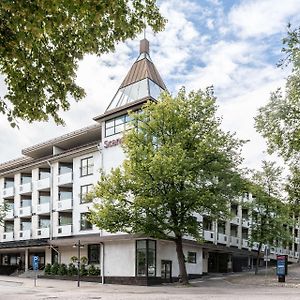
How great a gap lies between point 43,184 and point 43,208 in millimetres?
2320

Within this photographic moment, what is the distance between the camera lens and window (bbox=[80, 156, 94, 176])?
124 ft

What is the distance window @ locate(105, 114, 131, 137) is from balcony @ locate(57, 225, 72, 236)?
911cm

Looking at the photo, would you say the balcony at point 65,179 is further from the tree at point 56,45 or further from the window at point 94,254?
the tree at point 56,45

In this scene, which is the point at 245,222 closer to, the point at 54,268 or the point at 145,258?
the point at 145,258

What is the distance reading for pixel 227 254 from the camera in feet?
159

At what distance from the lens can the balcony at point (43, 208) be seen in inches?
1625

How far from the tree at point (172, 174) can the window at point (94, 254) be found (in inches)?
255

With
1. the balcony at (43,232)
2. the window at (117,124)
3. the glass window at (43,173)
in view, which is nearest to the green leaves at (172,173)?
the window at (117,124)

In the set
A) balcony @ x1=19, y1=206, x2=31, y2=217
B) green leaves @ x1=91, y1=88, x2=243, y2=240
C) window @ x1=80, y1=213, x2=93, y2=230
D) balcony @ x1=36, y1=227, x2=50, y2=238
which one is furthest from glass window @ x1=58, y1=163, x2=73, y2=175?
green leaves @ x1=91, y1=88, x2=243, y2=240

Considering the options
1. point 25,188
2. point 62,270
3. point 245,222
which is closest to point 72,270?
point 62,270

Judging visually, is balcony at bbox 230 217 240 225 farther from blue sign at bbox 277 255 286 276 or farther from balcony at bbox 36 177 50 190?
balcony at bbox 36 177 50 190

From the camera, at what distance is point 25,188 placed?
44.6m

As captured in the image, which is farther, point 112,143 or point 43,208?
point 43,208

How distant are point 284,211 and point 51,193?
22705 millimetres
